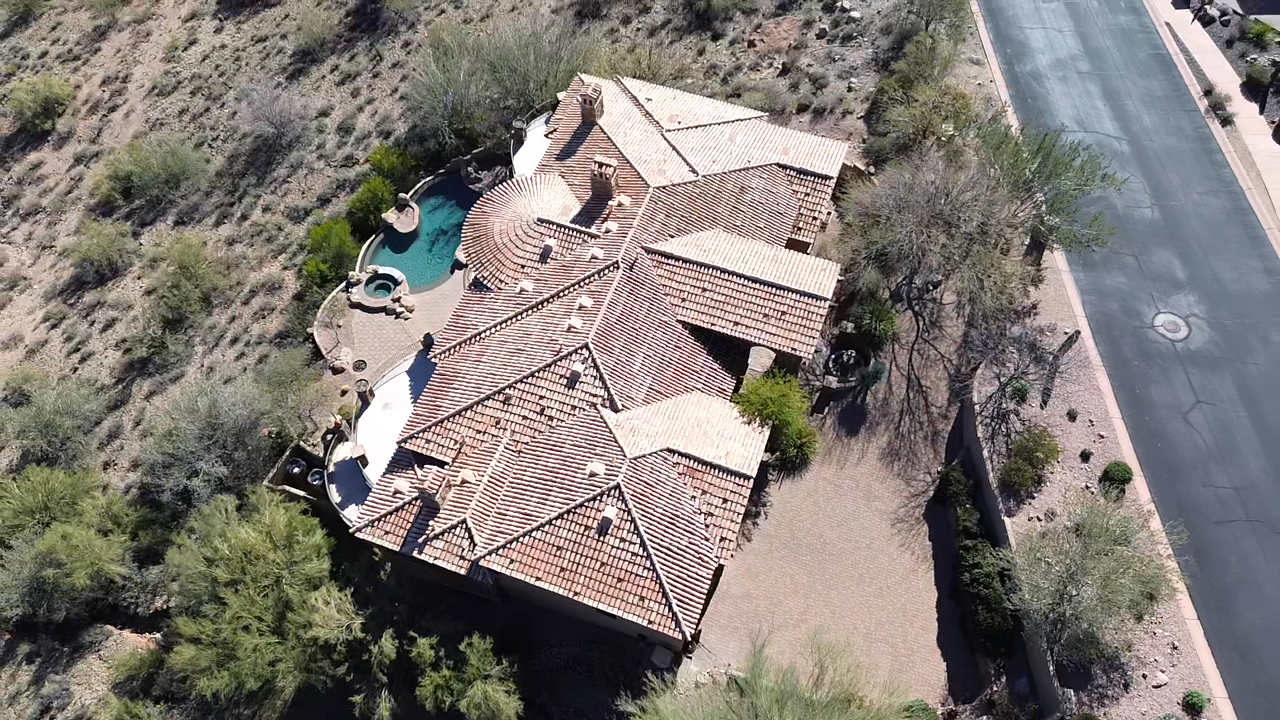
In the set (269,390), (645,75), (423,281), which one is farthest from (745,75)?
(269,390)

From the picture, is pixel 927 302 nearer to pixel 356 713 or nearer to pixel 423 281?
pixel 423 281

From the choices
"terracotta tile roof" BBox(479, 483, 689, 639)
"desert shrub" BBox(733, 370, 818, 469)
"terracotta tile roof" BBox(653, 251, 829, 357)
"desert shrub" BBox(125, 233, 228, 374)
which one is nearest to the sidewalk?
"terracotta tile roof" BBox(653, 251, 829, 357)

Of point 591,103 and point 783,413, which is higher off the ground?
point 591,103

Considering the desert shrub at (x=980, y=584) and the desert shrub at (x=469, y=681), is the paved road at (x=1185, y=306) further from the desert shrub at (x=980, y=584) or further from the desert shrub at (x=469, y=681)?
the desert shrub at (x=469, y=681)

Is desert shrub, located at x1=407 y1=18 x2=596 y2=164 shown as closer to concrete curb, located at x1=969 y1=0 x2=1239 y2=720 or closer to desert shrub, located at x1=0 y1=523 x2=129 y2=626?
concrete curb, located at x1=969 y1=0 x2=1239 y2=720

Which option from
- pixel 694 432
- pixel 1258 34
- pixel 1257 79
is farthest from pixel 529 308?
pixel 1258 34

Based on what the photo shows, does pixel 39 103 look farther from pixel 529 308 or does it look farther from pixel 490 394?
pixel 490 394
